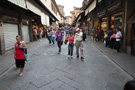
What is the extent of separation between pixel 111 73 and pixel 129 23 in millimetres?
4159

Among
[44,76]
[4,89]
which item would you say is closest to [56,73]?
[44,76]

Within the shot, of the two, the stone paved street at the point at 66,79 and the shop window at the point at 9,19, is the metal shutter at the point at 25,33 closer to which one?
the shop window at the point at 9,19

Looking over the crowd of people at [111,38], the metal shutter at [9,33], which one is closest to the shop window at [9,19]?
the metal shutter at [9,33]

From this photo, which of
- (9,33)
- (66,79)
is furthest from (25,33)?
(66,79)

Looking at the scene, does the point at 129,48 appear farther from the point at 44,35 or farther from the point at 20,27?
the point at 44,35

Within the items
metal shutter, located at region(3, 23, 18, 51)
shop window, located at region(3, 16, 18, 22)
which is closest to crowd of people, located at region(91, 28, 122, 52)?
metal shutter, located at region(3, 23, 18, 51)

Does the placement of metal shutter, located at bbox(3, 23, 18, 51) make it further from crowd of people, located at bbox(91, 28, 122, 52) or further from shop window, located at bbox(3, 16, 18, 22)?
crowd of people, located at bbox(91, 28, 122, 52)

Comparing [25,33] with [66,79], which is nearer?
[66,79]

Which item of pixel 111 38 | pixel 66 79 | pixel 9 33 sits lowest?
pixel 66 79

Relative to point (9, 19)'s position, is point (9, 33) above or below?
below

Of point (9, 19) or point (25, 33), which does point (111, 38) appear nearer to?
point (9, 19)

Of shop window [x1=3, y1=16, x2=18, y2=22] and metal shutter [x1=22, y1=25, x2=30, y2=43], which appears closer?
shop window [x1=3, y1=16, x2=18, y2=22]

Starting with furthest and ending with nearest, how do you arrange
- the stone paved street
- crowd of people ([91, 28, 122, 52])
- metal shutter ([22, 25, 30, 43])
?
metal shutter ([22, 25, 30, 43])
crowd of people ([91, 28, 122, 52])
the stone paved street

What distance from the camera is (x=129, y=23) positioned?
6859mm
